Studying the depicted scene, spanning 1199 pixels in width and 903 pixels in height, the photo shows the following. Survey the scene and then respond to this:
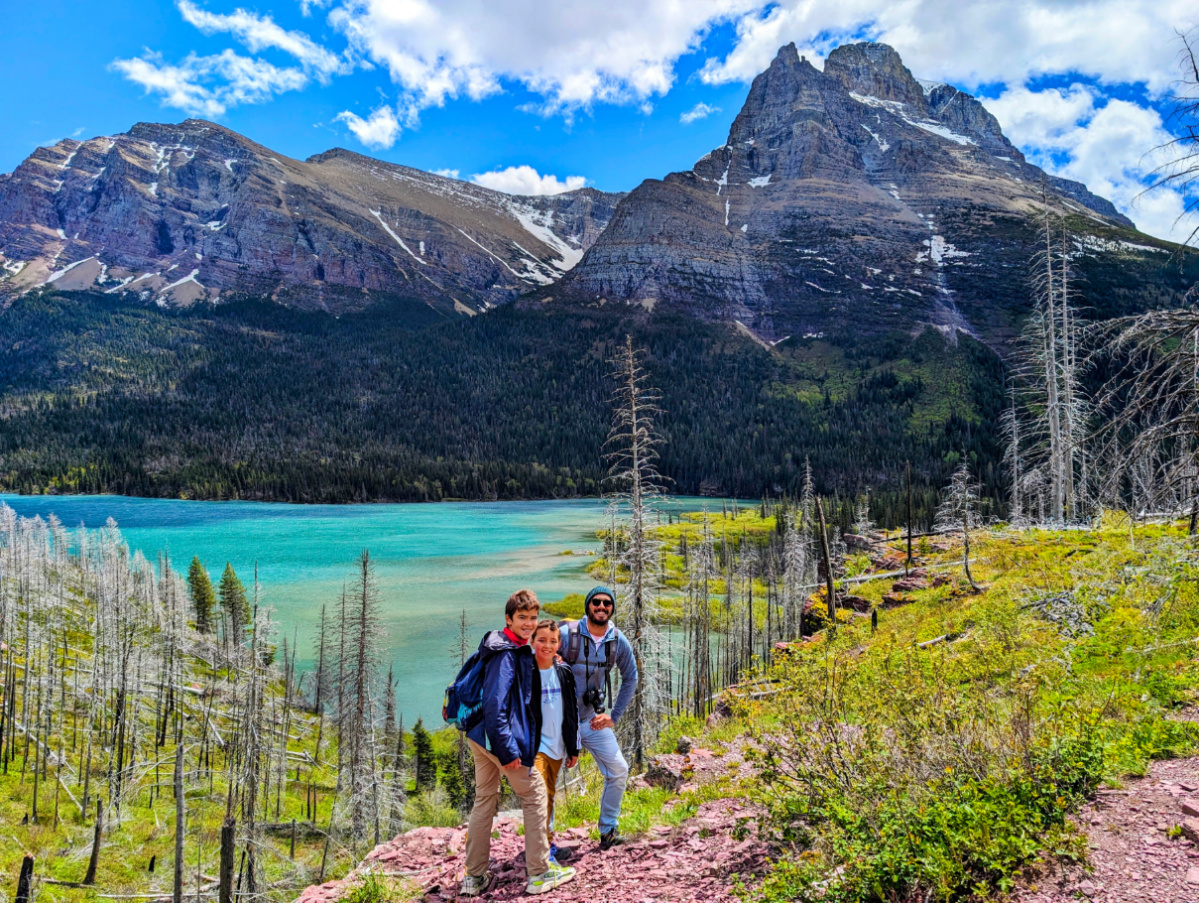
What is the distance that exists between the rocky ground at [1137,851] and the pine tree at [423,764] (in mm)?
31594

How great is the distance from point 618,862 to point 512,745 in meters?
1.87

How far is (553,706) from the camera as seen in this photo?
5.25 meters

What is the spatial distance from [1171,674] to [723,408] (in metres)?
184

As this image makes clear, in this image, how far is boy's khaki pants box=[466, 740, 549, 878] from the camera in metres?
4.99

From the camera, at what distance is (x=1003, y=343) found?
188625mm

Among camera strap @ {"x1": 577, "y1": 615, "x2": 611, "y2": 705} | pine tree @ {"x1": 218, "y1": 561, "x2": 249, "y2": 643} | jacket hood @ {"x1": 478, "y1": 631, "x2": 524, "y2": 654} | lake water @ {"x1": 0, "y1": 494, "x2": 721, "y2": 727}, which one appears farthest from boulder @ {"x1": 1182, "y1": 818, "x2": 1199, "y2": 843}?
pine tree @ {"x1": 218, "y1": 561, "x2": 249, "y2": 643}

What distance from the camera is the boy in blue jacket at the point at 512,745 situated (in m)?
4.84

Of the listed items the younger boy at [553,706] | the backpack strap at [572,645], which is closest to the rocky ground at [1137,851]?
the younger boy at [553,706]

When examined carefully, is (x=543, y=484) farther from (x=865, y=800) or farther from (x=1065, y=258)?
(x=865, y=800)

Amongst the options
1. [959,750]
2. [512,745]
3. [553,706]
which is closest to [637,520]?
[553,706]

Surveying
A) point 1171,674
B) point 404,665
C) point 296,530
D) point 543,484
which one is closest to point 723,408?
point 543,484

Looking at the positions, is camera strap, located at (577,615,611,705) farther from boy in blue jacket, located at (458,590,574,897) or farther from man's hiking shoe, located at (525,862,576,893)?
man's hiking shoe, located at (525,862,576,893)

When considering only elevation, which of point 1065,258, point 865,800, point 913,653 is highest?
point 1065,258

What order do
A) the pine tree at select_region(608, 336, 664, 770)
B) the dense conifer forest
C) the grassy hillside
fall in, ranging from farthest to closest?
the dense conifer forest, the pine tree at select_region(608, 336, 664, 770), the grassy hillside
